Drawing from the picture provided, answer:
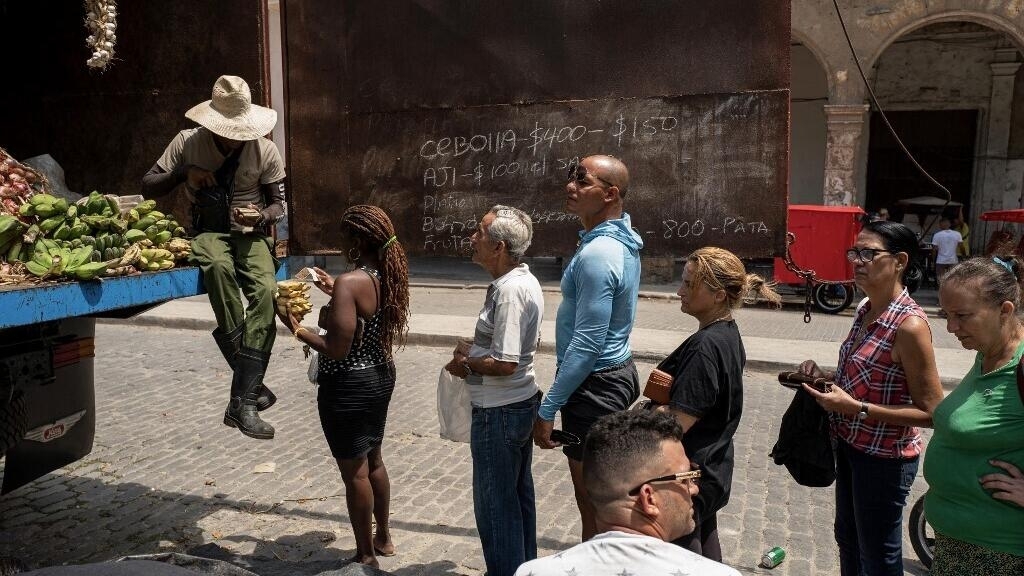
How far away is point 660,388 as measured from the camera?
124 inches

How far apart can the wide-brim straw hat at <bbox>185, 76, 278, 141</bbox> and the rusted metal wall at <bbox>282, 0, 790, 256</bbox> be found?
0.65 ft

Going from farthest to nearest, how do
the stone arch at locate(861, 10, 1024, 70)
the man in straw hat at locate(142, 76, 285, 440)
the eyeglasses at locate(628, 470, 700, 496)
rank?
the stone arch at locate(861, 10, 1024, 70), the man in straw hat at locate(142, 76, 285, 440), the eyeglasses at locate(628, 470, 700, 496)

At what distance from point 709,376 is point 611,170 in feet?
3.31

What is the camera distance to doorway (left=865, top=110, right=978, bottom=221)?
20.5 meters

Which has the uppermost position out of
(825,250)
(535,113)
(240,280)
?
(535,113)

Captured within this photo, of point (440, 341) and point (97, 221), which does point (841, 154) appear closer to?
point (440, 341)

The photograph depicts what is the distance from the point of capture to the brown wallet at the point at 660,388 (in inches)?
124

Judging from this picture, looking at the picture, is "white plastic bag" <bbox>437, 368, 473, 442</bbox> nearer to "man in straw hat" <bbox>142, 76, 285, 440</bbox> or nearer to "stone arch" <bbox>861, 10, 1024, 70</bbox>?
"man in straw hat" <bbox>142, 76, 285, 440</bbox>

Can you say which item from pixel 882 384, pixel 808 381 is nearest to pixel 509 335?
pixel 808 381

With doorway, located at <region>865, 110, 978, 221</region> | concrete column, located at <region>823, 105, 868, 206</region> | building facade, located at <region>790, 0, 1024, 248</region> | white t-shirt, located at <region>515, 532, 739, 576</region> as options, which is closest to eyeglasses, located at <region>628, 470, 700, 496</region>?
white t-shirt, located at <region>515, 532, 739, 576</region>

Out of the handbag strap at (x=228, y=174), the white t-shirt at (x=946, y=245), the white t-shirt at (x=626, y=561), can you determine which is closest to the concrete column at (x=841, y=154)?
the white t-shirt at (x=946, y=245)

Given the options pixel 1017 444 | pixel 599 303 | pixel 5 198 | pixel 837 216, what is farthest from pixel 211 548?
pixel 837 216

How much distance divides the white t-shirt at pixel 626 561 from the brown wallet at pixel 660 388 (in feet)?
3.81

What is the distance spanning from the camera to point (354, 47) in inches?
157
